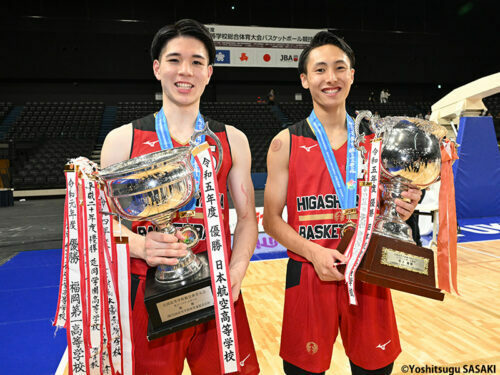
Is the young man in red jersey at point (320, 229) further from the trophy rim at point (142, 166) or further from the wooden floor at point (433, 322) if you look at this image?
the wooden floor at point (433, 322)

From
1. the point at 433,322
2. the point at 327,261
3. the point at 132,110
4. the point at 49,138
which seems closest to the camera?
the point at 327,261

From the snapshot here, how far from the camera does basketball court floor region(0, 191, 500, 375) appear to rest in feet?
7.80

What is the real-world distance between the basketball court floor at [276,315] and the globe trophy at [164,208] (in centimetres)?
77

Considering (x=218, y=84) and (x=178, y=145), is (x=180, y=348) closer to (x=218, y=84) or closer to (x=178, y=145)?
(x=178, y=145)

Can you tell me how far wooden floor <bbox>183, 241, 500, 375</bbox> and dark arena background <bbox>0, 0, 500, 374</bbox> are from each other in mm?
679

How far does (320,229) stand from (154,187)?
32.4 inches

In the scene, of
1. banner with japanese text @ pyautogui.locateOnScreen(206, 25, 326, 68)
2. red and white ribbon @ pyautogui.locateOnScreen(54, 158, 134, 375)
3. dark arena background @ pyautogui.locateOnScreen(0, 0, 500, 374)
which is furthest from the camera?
banner with japanese text @ pyautogui.locateOnScreen(206, 25, 326, 68)

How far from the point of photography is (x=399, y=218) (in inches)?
54.1

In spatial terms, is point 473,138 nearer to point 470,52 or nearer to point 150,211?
point 150,211

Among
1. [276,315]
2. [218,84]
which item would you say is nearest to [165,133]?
[276,315]

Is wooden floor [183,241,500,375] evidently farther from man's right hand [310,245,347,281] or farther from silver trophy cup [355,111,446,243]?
silver trophy cup [355,111,446,243]

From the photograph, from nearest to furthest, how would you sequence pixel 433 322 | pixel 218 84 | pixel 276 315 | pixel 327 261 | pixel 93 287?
pixel 93 287
pixel 327 261
pixel 433 322
pixel 276 315
pixel 218 84

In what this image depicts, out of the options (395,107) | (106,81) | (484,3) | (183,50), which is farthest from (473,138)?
(106,81)

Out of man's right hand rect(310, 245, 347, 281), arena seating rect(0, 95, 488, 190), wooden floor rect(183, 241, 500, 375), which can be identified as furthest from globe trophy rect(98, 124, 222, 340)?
arena seating rect(0, 95, 488, 190)
